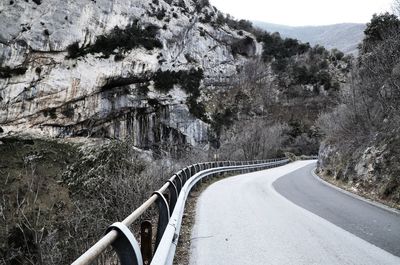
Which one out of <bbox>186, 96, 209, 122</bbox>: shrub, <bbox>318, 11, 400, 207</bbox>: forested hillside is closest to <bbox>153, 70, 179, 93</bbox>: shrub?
<bbox>186, 96, 209, 122</bbox>: shrub

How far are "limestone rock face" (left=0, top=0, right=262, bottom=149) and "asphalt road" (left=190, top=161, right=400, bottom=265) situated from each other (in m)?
36.4

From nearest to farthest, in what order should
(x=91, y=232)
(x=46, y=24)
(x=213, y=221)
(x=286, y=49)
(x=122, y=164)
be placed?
1. (x=213, y=221)
2. (x=91, y=232)
3. (x=122, y=164)
4. (x=46, y=24)
5. (x=286, y=49)

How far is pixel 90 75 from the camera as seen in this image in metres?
55.8

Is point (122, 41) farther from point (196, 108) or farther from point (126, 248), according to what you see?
point (126, 248)

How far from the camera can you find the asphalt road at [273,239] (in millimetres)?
6371

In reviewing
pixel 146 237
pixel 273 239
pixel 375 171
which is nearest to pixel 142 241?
pixel 146 237

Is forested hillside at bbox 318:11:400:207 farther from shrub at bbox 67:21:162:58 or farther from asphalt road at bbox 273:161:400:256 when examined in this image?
shrub at bbox 67:21:162:58

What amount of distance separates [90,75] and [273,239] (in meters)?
51.5

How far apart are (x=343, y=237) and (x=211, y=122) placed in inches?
2387

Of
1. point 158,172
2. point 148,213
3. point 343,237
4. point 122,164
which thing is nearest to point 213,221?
point 148,213

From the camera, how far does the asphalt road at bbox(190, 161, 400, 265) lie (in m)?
6.37

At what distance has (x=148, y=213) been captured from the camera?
9.88 meters

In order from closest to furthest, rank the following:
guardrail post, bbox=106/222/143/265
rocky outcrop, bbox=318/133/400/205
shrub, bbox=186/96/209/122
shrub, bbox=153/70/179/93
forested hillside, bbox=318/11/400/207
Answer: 1. guardrail post, bbox=106/222/143/265
2. rocky outcrop, bbox=318/133/400/205
3. forested hillside, bbox=318/11/400/207
4. shrub, bbox=153/70/179/93
5. shrub, bbox=186/96/209/122

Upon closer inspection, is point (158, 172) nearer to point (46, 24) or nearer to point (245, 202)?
point (245, 202)
